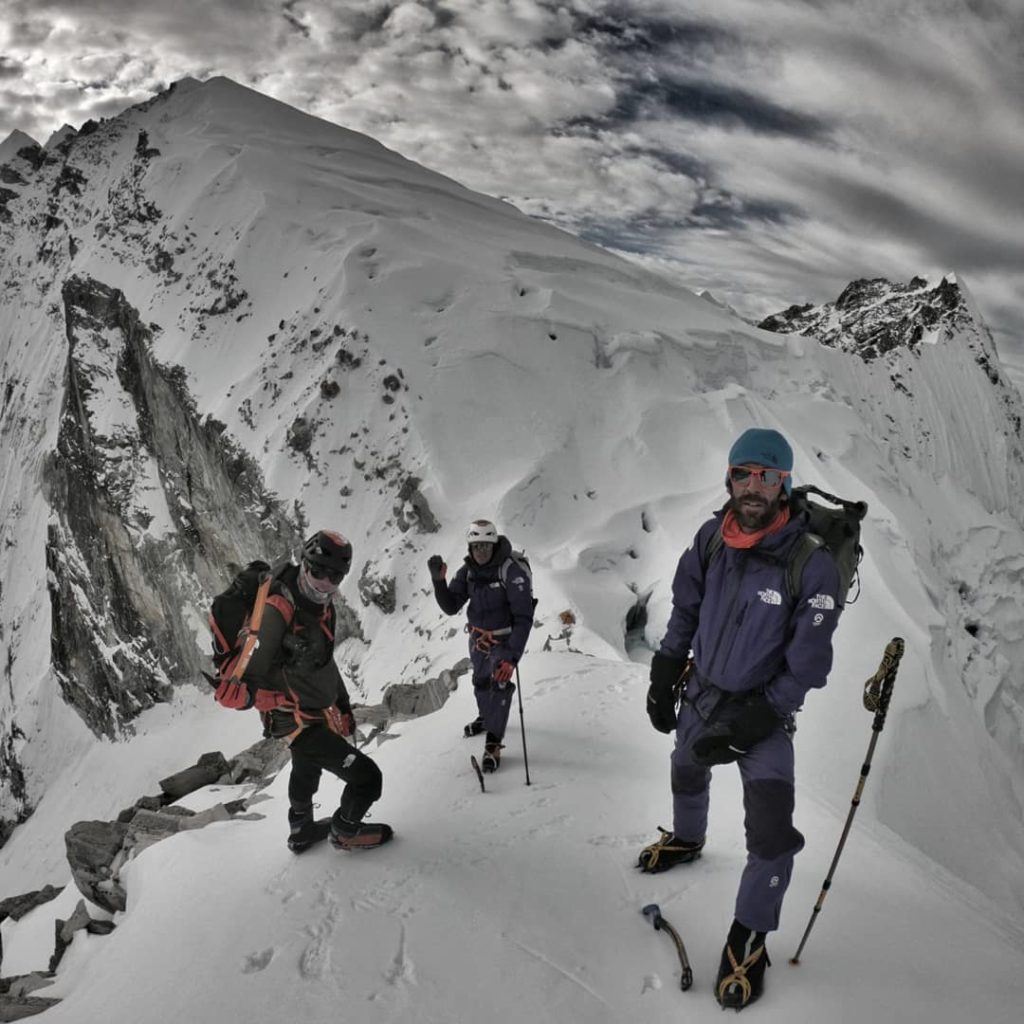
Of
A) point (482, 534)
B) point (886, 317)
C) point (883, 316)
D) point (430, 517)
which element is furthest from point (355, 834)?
point (883, 316)

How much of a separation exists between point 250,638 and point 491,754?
125 inches

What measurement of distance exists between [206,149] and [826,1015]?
3652 centimetres

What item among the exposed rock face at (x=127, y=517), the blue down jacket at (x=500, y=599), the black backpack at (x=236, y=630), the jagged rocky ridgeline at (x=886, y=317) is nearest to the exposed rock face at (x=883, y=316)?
the jagged rocky ridgeline at (x=886, y=317)

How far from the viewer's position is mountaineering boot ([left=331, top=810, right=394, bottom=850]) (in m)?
5.20

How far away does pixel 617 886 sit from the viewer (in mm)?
4828

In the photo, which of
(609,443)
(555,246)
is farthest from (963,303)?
(609,443)

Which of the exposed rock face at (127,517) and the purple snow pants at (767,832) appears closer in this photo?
the purple snow pants at (767,832)

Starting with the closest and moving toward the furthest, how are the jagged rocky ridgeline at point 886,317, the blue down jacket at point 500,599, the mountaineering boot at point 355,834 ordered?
1. the mountaineering boot at point 355,834
2. the blue down jacket at point 500,599
3. the jagged rocky ridgeline at point 886,317

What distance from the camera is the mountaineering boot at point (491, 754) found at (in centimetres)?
685

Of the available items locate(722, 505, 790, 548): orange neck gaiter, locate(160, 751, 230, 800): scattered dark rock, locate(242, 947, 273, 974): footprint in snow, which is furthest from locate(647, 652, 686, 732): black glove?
locate(160, 751, 230, 800): scattered dark rock

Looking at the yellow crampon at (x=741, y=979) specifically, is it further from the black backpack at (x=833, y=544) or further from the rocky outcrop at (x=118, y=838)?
the rocky outcrop at (x=118, y=838)

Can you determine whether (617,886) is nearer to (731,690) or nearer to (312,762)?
(731,690)

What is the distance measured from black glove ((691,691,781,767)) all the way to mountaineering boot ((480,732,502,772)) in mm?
3174

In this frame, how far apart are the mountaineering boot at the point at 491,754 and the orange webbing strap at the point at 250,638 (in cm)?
306
